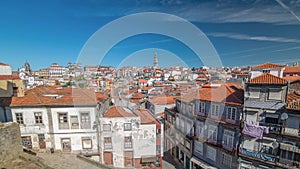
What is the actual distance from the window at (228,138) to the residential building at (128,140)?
3975mm

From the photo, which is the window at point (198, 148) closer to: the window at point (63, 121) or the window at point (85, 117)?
the window at point (85, 117)

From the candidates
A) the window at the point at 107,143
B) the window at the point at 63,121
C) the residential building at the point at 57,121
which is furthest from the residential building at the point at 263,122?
the window at the point at 63,121

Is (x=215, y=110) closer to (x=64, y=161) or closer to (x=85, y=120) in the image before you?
(x=85, y=120)

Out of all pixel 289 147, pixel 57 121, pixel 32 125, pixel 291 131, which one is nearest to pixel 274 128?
pixel 291 131

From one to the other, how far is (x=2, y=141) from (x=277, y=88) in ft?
41.2

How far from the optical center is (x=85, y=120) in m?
8.29

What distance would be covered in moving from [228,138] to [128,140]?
609cm

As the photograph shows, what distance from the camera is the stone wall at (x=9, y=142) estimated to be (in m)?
5.76

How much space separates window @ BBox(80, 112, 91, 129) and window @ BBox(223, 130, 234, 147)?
8.21 meters

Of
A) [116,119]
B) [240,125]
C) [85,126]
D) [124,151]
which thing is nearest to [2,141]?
[85,126]

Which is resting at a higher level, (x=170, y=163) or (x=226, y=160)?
(x=226, y=160)

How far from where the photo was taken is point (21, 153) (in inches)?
252

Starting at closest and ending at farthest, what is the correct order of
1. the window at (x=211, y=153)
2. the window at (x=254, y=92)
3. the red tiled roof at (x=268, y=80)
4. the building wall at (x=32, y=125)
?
the red tiled roof at (x=268, y=80), the window at (x=254, y=92), the building wall at (x=32, y=125), the window at (x=211, y=153)

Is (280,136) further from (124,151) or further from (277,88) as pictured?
(124,151)
